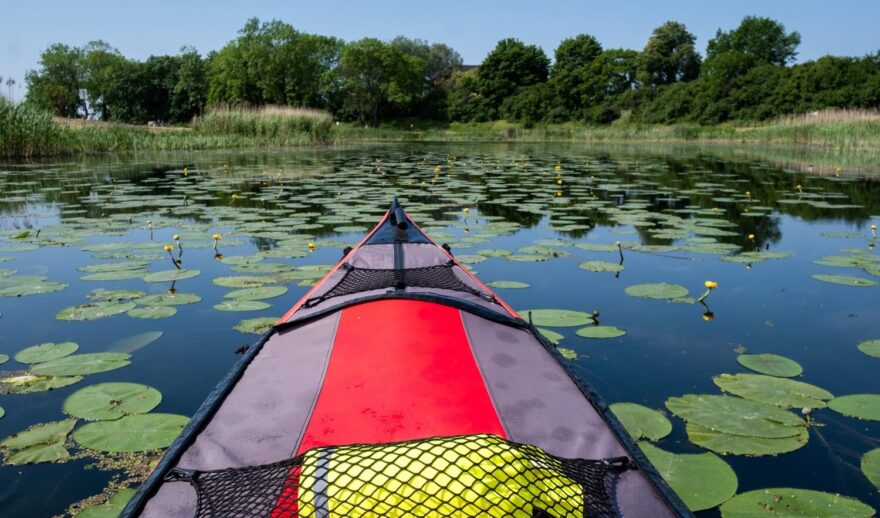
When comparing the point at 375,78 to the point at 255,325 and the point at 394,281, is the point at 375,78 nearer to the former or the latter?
the point at 255,325

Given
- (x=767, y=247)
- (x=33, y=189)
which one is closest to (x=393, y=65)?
(x=33, y=189)

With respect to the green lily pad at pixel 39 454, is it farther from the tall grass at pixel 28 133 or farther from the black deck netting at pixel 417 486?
the tall grass at pixel 28 133

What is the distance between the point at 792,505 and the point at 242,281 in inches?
108

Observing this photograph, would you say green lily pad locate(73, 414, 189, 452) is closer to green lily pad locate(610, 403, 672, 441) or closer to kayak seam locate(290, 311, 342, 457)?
kayak seam locate(290, 311, 342, 457)

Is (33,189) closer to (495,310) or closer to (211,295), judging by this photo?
(211,295)

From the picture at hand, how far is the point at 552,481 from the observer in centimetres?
90

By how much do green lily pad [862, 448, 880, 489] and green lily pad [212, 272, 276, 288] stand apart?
2701 mm

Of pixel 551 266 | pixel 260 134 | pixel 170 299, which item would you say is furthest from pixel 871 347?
pixel 260 134

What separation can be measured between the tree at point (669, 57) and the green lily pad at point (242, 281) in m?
34.0

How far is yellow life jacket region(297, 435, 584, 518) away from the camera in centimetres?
Result: 82

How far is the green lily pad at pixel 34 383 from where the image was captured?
1988 mm

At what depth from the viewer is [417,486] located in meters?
0.84

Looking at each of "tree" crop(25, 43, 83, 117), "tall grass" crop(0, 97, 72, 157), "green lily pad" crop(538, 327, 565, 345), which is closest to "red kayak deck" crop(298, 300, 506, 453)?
"green lily pad" crop(538, 327, 565, 345)

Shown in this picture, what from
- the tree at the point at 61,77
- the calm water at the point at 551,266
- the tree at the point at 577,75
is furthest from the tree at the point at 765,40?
the tree at the point at 61,77
